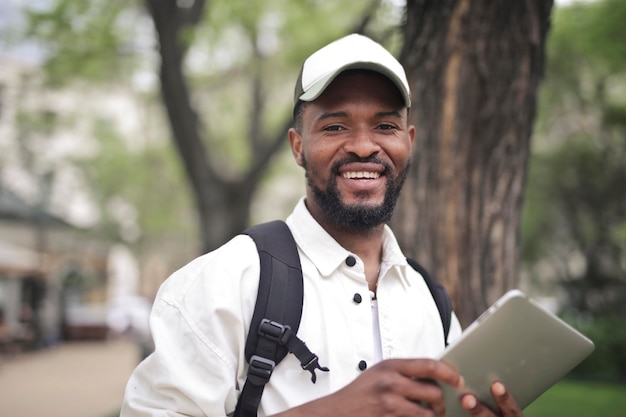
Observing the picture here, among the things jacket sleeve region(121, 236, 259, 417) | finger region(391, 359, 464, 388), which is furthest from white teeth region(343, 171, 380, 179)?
finger region(391, 359, 464, 388)

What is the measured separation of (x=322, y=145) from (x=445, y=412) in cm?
84

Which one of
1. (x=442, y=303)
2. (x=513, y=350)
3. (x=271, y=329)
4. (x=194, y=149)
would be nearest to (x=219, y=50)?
(x=194, y=149)

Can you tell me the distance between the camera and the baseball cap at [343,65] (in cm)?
200

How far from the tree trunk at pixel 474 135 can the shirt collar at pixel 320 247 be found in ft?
4.86

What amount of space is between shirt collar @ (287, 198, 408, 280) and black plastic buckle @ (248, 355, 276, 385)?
346mm

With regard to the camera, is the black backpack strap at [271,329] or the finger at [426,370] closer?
the finger at [426,370]

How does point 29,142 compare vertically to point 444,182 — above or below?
above

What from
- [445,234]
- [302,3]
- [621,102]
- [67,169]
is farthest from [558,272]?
[445,234]

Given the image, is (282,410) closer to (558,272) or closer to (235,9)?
(235,9)

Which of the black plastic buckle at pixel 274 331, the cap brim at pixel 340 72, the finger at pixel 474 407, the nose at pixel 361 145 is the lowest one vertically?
the finger at pixel 474 407

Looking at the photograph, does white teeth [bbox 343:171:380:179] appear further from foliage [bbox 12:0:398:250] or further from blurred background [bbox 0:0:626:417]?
foliage [bbox 12:0:398:250]

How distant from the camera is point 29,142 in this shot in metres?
21.2

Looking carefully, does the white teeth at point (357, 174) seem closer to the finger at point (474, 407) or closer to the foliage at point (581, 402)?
the finger at point (474, 407)

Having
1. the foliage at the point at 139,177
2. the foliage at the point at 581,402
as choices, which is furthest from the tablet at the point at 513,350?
the foliage at the point at 139,177
